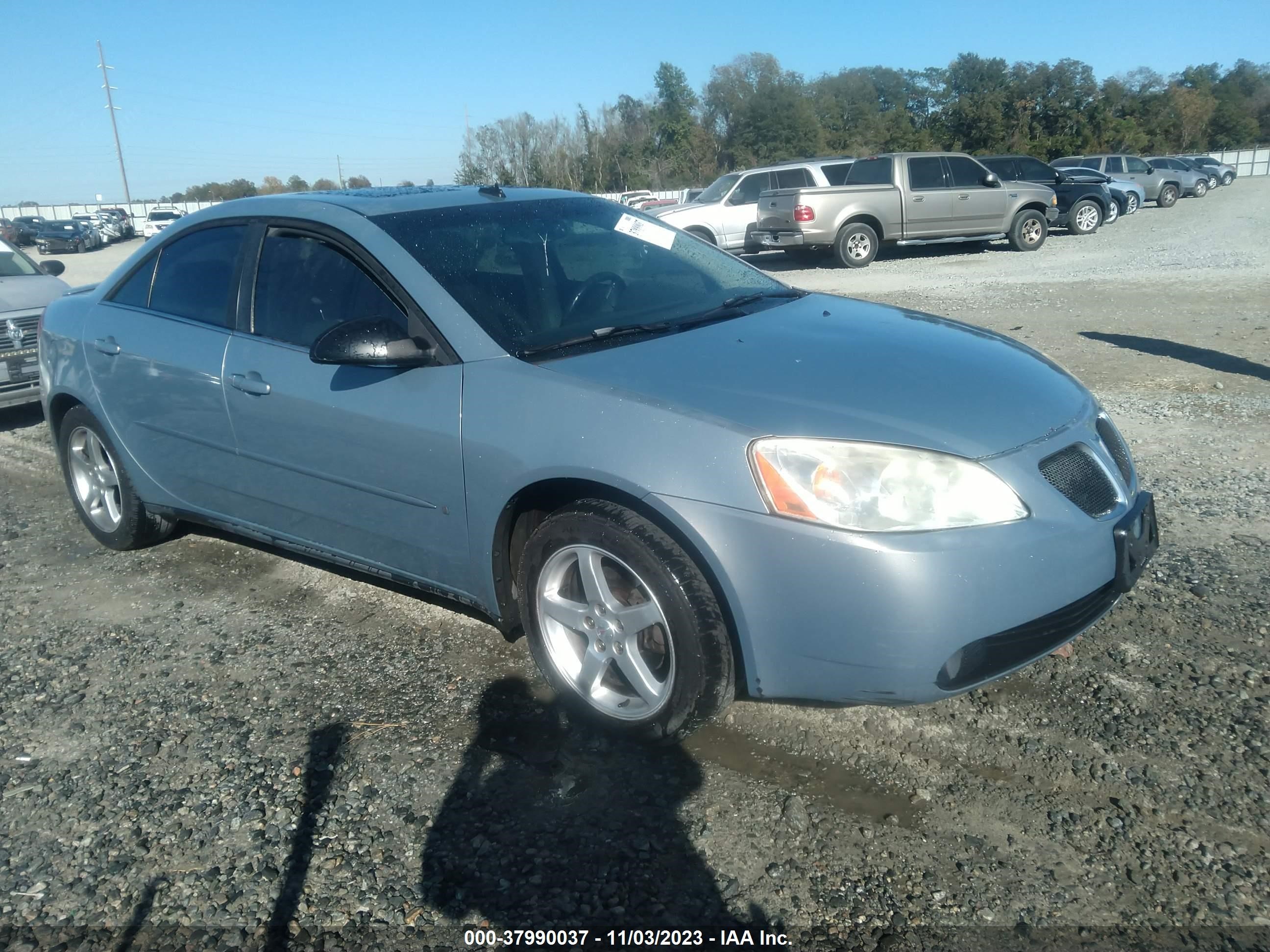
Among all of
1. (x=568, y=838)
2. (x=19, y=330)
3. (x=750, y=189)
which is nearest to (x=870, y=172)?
(x=750, y=189)

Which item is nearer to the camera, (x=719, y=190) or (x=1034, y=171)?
(x=719, y=190)

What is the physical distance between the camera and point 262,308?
12.9ft

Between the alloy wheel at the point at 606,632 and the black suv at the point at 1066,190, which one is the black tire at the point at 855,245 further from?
the alloy wheel at the point at 606,632

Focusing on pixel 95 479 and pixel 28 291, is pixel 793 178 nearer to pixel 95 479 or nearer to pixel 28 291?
pixel 28 291

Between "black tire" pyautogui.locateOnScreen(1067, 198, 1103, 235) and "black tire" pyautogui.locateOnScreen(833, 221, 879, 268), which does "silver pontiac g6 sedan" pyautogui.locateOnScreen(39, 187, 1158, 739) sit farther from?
"black tire" pyautogui.locateOnScreen(1067, 198, 1103, 235)

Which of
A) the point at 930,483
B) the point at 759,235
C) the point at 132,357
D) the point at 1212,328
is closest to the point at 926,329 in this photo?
the point at 930,483

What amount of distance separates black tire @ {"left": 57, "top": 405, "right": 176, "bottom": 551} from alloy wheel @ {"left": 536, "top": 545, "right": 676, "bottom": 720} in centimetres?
248

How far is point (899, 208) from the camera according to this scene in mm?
17703

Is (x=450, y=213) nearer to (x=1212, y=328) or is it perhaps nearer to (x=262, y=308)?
(x=262, y=308)

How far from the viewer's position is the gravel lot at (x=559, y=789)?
238cm

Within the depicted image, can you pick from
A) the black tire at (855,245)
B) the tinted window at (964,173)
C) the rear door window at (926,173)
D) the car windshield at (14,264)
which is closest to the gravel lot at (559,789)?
the car windshield at (14,264)

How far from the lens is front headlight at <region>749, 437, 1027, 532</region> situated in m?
2.60

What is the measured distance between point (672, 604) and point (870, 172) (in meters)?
16.8

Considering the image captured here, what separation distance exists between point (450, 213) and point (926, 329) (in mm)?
1835
